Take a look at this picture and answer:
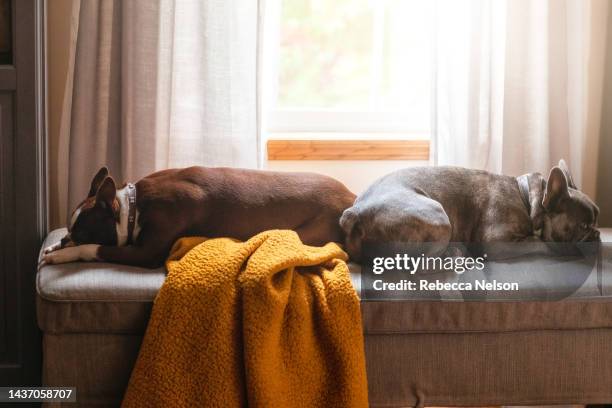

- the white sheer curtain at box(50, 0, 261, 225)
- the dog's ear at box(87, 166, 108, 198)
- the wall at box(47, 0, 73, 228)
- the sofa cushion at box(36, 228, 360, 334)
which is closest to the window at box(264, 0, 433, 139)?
the white sheer curtain at box(50, 0, 261, 225)

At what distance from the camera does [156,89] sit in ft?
8.87

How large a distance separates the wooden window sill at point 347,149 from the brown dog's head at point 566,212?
2.51ft

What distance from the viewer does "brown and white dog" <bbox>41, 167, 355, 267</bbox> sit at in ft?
7.36

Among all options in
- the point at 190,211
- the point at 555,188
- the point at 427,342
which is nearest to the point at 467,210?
the point at 555,188

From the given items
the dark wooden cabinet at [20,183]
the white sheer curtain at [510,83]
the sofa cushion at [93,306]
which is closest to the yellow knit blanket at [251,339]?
the sofa cushion at [93,306]

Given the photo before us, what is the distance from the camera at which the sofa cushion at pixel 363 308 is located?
6.60 feet

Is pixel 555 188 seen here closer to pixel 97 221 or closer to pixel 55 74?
pixel 97 221

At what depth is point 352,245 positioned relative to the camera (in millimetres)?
2342

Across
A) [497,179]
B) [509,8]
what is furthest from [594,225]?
[509,8]

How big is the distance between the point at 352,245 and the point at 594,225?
29.3 inches

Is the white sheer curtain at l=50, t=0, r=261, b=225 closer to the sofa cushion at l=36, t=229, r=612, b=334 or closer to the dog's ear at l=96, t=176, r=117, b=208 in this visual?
the dog's ear at l=96, t=176, r=117, b=208

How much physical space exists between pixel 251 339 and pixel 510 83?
160 centimetres

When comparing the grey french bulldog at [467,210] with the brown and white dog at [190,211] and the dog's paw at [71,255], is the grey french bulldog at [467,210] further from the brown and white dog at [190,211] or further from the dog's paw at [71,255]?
the dog's paw at [71,255]

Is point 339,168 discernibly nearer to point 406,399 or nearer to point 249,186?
point 249,186
